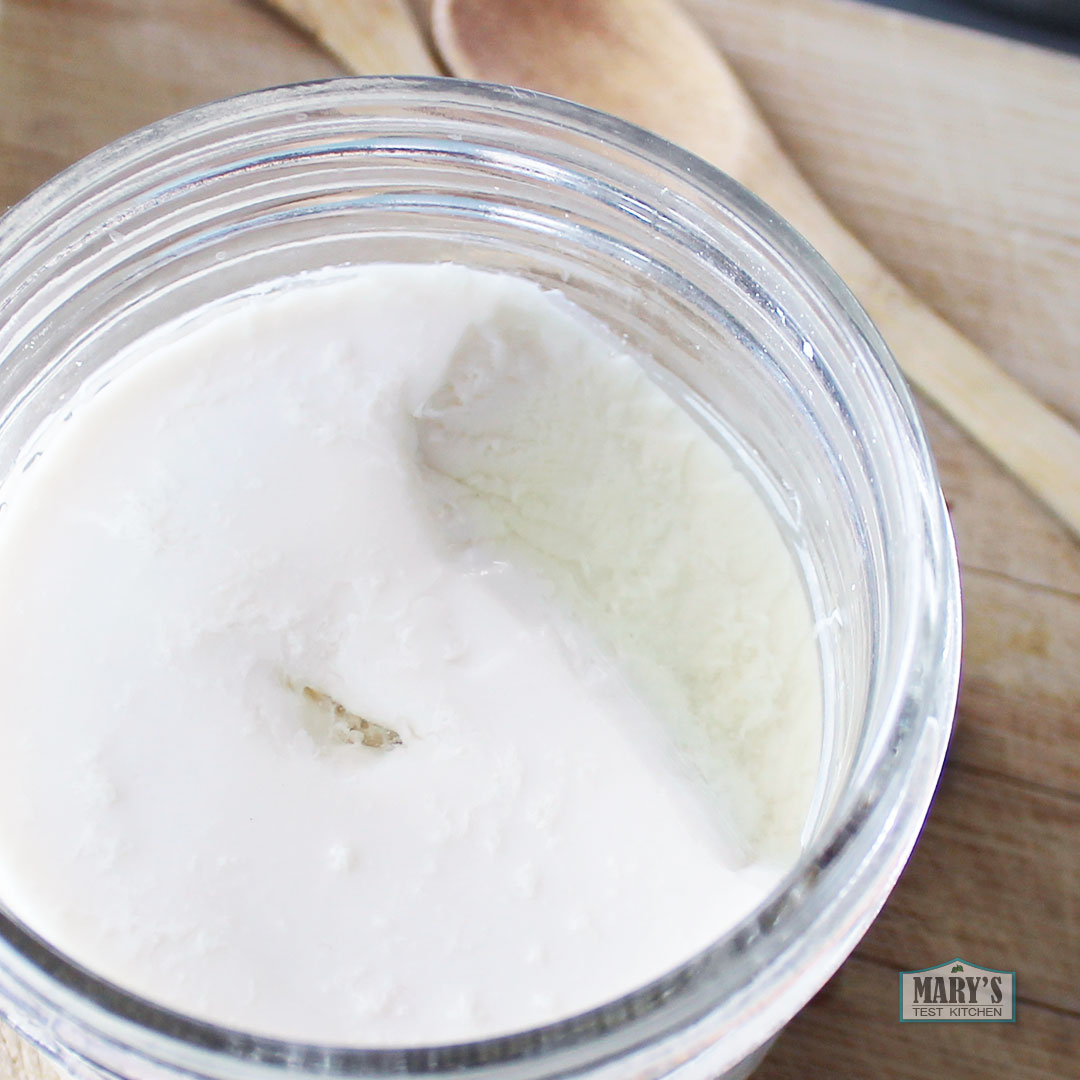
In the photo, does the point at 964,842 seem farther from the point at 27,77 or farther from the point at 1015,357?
the point at 27,77

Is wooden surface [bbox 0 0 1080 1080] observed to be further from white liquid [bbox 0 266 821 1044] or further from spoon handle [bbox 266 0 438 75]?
white liquid [bbox 0 266 821 1044]

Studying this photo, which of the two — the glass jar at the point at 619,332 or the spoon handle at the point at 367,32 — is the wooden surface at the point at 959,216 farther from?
the glass jar at the point at 619,332

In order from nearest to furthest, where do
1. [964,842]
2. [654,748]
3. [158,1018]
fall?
[158,1018], [654,748], [964,842]

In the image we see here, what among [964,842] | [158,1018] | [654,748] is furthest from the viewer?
[964,842]

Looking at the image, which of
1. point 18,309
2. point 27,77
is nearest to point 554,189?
point 18,309

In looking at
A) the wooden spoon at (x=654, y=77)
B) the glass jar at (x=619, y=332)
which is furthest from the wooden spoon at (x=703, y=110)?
the glass jar at (x=619, y=332)

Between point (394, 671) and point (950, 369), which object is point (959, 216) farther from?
point (394, 671)
